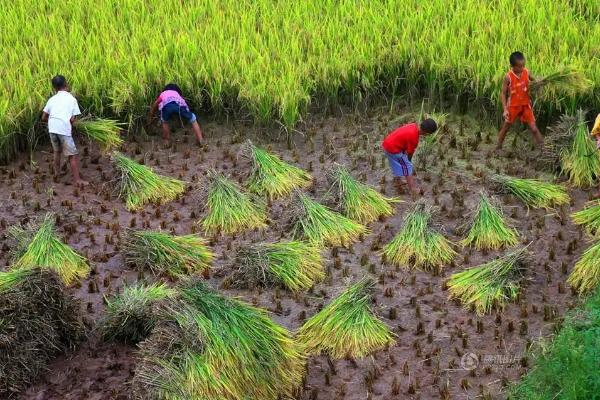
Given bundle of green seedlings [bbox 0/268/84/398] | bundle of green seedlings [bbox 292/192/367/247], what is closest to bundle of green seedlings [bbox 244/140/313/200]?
bundle of green seedlings [bbox 292/192/367/247]

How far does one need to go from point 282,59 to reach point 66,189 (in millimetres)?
1956

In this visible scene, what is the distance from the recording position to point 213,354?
401 centimetres

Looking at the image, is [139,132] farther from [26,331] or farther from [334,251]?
[26,331]

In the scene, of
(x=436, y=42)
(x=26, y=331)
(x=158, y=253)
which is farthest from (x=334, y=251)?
(x=436, y=42)

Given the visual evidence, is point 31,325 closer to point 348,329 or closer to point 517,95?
point 348,329

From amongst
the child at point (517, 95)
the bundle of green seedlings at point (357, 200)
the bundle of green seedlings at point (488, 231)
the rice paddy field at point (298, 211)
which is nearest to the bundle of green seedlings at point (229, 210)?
the rice paddy field at point (298, 211)

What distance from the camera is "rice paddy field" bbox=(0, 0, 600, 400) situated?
14.0 feet

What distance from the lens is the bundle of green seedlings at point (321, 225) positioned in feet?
18.0

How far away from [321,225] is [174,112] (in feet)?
5.67

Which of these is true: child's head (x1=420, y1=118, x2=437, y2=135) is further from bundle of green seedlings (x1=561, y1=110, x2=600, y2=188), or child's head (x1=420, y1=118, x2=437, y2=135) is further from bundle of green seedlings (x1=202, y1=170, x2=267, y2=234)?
bundle of green seedlings (x1=202, y1=170, x2=267, y2=234)

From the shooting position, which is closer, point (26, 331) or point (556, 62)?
point (26, 331)

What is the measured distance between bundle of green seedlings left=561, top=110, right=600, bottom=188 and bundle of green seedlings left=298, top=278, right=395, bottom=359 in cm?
206

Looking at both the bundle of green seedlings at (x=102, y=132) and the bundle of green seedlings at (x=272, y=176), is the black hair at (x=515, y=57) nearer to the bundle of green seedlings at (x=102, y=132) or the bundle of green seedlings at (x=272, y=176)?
the bundle of green seedlings at (x=272, y=176)

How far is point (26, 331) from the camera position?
431 cm
